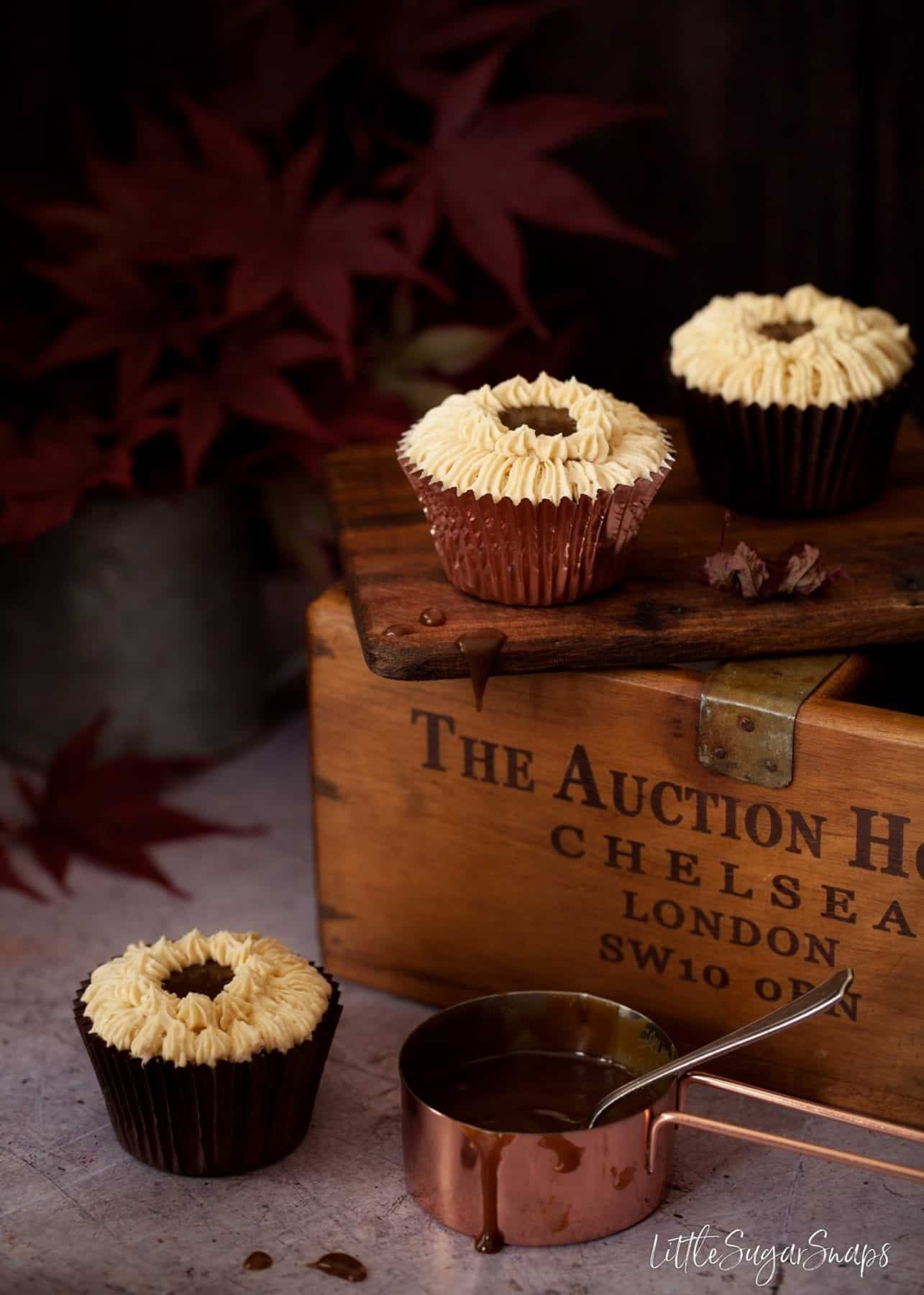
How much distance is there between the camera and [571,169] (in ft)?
7.60

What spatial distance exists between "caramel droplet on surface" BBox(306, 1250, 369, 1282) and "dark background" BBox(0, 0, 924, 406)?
1.35 m

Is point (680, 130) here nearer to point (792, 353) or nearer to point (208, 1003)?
point (792, 353)

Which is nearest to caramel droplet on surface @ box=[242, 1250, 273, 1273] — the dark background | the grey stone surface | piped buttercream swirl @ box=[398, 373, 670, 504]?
the grey stone surface

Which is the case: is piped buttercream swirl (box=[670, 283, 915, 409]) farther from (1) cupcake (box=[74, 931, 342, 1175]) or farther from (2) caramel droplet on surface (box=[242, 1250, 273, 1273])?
(2) caramel droplet on surface (box=[242, 1250, 273, 1273])

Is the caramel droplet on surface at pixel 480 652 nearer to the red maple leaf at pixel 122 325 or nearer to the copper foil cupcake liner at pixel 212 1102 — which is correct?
the copper foil cupcake liner at pixel 212 1102

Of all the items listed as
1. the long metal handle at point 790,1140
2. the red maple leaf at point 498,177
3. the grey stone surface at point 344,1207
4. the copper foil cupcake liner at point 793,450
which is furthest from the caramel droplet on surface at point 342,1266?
the red maple leaf at point 498,177

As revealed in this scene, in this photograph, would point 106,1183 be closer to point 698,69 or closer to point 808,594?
point 808,594

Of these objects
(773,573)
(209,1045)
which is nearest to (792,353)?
(773,573)

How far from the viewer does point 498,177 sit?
1934 mm

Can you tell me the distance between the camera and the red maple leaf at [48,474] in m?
1.82

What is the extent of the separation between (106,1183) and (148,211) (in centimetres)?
106

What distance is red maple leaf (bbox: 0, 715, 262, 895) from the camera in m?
1.98

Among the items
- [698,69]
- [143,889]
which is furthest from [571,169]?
[143,889]

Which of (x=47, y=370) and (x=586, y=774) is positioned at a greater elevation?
(x=47, y=370)
